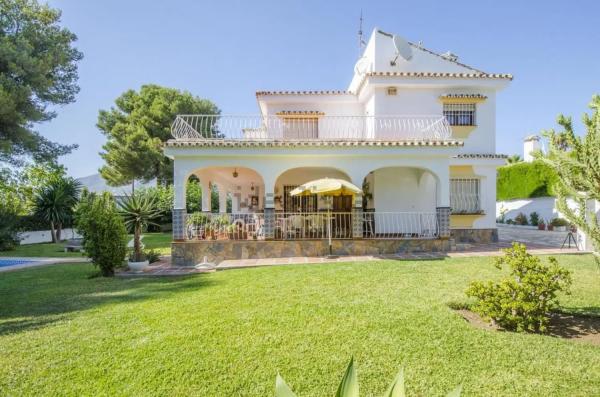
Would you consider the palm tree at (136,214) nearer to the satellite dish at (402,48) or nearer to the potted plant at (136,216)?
the potted plant at (136,216)

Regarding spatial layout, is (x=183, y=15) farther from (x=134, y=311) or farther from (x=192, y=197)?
(x=192, y=197)

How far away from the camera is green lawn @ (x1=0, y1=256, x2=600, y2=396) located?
12.1 feet

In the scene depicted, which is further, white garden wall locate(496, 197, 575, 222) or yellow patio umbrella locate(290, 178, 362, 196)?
white garden wall locate(496, 197, 575, 222)

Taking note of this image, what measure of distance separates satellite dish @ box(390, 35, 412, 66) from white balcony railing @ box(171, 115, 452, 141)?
3.33 m

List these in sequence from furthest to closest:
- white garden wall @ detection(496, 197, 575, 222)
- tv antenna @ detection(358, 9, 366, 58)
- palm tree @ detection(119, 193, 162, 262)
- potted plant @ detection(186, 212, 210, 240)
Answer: white garden wall @ detection(496, 197, 575, 222), tv antenna @ detection(358, 9, 366, 58), potted plant @ detection(186, 212, 210, 240), palm tree @ detection(119, 193, 162, 262)

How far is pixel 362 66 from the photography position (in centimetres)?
1867

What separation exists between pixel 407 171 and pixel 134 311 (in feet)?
44.1

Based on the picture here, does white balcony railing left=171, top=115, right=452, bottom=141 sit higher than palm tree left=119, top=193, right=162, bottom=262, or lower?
higher

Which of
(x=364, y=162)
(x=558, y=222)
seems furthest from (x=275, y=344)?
(x=558, y=222)

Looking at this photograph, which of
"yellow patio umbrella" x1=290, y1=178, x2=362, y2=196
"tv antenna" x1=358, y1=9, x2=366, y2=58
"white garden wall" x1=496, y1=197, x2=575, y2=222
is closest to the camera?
"yellow patio umbrella" x1=290, y1=178, x2=362, y2=196

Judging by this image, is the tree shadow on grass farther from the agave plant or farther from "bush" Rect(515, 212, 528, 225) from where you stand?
"bush" Rect(515, 212, 528, 225)

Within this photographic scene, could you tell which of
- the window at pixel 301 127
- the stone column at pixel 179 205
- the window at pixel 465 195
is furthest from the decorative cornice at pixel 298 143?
the window at pixel 301 127

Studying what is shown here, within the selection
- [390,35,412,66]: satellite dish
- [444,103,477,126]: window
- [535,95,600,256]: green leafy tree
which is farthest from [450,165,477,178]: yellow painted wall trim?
[535,95,600,256]: green leafy tree

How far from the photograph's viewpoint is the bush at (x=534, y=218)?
24047 millimetres
